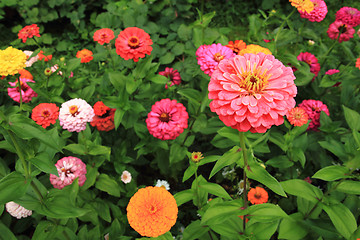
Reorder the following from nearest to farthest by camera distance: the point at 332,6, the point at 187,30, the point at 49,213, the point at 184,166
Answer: the point at 49,213 < the point at 184,166 < the point at 187,30 < the point at 332,6

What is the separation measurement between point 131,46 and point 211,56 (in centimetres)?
53

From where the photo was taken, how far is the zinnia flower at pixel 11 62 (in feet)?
3.68

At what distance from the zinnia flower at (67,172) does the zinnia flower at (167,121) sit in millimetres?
466

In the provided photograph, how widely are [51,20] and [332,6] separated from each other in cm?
414

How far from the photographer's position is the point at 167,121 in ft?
5.14

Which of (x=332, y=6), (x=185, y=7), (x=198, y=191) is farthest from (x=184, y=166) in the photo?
(x=332, y=6)

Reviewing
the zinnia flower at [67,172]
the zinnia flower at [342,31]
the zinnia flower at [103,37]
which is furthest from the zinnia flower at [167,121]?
the zinnia flower at [342,31]

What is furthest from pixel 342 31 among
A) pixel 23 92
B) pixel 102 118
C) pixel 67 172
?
pixel 23 92

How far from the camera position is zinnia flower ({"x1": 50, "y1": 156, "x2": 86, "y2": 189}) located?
1400 mm

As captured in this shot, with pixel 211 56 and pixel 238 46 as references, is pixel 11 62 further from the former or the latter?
pixel 238 46

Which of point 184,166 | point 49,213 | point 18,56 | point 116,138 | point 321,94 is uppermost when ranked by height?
point 18,56

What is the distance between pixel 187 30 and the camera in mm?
2566

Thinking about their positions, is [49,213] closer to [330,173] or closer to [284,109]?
[284,109]

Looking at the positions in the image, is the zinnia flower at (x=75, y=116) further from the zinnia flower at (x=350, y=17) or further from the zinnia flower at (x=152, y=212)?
the zinnia flower at (x=350, y=17)
